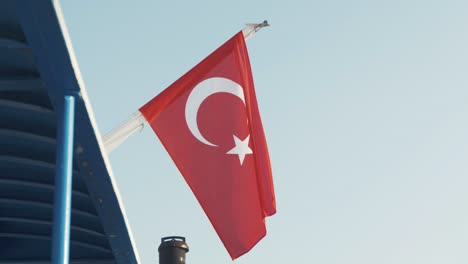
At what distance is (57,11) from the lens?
7105mm

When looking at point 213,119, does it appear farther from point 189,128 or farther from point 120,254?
point 120,254

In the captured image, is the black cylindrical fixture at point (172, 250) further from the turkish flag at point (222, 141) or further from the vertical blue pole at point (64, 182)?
the vertical blue pole at point (64, 182)

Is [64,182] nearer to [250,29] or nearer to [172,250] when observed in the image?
[172,250]

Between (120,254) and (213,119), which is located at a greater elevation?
(213,119)

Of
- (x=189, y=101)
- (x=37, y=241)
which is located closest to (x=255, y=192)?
(x=189, y=101)

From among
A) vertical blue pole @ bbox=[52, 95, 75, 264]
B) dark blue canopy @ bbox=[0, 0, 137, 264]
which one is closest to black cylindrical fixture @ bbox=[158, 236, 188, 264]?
dark blue canopy @ bbox=[0, 0, 137, 264]

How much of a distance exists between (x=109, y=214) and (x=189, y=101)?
1855 mm

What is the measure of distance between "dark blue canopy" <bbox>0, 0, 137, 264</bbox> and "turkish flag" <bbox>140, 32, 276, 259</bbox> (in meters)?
1.13

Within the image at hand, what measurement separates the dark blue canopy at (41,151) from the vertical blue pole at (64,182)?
15cm

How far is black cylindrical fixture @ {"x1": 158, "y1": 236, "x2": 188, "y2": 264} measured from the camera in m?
10.9

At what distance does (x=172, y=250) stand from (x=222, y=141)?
5.47 feet

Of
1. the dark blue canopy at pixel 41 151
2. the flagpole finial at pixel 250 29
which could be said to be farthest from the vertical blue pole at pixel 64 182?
the flagpole finial at pixel 250 29

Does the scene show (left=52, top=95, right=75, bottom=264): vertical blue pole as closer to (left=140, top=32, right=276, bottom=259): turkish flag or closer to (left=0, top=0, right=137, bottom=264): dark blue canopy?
(left=0, top=0, right=137, bottom=264): dark blue canopy

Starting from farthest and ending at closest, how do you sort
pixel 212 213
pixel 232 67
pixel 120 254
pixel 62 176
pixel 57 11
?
1. pixel 120 254
2. pixel 232 67
3. pixel 212 213
4. pixel 62 176
5. pixel 57 11
